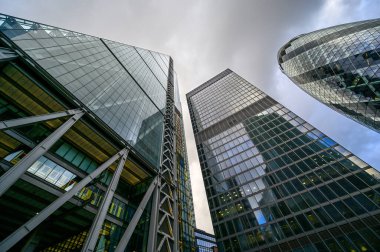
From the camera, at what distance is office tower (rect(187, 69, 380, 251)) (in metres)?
27.3

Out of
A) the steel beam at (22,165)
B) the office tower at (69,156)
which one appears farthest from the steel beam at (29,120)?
the steel beam at (22,165)

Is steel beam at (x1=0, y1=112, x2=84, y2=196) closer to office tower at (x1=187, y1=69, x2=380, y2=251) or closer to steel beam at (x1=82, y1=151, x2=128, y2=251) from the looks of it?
steel beam at (x1=82, y1=151, x2=128, y2=251)

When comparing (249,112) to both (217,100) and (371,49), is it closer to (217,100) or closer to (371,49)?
(217,100)

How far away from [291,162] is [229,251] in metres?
21.4

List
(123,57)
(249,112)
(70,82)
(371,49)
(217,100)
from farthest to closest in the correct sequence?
(217,100) < (249,112) < (123,57) < (371,49) < (70,82)

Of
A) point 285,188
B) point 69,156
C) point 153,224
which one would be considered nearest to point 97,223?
point 153,224

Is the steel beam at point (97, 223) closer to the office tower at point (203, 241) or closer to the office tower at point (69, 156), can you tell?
the office tower at point (69, 156)

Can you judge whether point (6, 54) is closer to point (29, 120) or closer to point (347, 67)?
point (29, 120)

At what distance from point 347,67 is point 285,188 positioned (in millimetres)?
31147

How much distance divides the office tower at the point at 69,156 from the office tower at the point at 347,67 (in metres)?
44.6

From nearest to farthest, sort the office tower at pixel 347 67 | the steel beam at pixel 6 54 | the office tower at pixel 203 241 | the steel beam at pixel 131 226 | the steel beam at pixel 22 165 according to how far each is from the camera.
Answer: the steel beam at pixel 22 165
the steel beam at pixel 6 54
the steel beam at pixel 131 226
the office tower at pixel 347 67
the office tower at pixel 203 241

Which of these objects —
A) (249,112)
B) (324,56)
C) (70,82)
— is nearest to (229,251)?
(70,82)

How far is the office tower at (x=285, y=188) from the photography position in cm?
2734

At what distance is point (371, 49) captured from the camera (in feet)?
123
